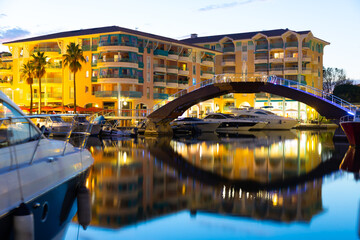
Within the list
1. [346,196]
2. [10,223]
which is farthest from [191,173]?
[10,223]

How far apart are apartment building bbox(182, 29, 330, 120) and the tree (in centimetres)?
2030

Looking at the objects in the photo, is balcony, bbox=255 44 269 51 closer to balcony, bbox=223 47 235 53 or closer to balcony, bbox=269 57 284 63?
balcony, bbox=269 57 284 63

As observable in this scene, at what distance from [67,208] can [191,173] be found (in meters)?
11.2

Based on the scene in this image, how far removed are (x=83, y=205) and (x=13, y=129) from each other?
2.45 meters

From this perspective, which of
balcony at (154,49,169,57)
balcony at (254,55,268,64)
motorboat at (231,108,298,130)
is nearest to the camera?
motorboat at (231,108,298,130)

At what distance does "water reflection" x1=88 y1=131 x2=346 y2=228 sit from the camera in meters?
13.0

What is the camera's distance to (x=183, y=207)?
1356cm

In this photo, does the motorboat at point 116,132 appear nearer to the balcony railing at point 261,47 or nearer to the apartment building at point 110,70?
the apartment building at point 110,70

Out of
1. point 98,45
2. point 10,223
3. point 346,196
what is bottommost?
point 346,196

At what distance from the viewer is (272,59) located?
97.0m

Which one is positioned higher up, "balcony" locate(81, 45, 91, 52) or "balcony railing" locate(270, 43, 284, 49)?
"balcony railing" locate(270, 43, 284, 49)

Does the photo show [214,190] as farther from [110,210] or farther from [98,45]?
[98,45]

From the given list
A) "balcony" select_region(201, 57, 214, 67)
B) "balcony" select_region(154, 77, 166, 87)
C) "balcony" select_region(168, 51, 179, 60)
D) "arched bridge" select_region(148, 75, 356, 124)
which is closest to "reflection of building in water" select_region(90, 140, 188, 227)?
"arched bridge" select_region(148, 75, 356, 124)

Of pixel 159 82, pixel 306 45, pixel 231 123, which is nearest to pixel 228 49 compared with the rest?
pixel 306 45
